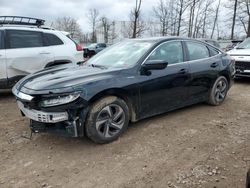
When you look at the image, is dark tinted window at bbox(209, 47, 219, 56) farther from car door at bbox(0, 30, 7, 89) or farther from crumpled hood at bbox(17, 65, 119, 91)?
car door at bbox(0, 30, 7, 89)

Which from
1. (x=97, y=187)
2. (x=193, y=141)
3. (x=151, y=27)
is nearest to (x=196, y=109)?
(x=193, y=141)

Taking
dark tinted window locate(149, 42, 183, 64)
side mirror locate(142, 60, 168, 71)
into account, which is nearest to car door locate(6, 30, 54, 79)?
dark tinted window locate(149, 42, 183, 64)

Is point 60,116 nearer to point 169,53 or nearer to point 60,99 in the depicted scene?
point 60,99

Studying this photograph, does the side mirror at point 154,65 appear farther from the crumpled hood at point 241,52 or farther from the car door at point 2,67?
the crumpled hood at point 241,52

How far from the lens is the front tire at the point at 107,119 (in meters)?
3.96

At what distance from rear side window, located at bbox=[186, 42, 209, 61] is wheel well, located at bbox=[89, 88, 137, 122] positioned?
1.72 m

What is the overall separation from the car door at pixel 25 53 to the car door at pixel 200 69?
3.61 meters

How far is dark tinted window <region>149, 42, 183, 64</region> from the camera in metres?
4.89

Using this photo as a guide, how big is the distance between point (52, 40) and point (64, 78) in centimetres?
378

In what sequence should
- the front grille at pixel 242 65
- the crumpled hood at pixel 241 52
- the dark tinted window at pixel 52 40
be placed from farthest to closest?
the crumpled hood at pixel 241 52
the front grille at pixel 242 65
the dark tinted window at pixel 52 40

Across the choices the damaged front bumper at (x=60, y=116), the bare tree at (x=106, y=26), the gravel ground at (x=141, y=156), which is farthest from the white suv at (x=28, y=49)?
the bare tree at (x=106, y=26)

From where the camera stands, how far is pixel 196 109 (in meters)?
5.84

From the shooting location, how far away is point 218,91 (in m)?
6.09

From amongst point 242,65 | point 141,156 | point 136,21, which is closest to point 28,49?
point 141,156
